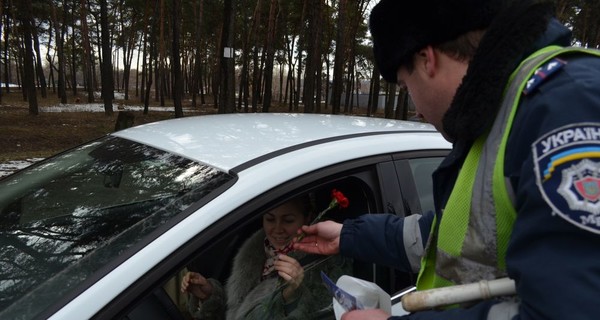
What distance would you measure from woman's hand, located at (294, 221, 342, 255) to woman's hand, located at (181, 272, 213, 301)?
0.48 m

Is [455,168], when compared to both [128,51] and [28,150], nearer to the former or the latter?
[28,150]

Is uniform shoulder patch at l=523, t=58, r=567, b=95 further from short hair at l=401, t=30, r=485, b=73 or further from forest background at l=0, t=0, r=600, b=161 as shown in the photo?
forest background at l=0, t=0, r=600, b=161

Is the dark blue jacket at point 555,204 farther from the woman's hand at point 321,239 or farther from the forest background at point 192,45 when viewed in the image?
the forest background at point 192,45

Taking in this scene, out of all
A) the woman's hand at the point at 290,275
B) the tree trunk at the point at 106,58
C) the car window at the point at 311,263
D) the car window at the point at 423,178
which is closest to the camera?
the car window at the point at 311,263

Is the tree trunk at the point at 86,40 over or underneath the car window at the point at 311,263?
over

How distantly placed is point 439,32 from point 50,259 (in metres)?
1.34

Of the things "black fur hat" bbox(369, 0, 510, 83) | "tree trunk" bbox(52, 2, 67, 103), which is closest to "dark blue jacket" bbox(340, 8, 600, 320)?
"black fur hat" bbox(369, 0, 510, 83)

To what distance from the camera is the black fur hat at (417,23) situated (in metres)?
0.99

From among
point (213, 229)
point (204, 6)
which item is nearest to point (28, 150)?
point (213, 229)

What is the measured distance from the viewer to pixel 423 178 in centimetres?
208

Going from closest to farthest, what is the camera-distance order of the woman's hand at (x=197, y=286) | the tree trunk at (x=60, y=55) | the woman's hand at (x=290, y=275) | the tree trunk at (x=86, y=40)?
the woman's hand at (x=290, y=275) → the woman's hand at (x=197, y=286) → the tree trunk at (x=86, y=40) → the tree trunk at (x=60, y=55)

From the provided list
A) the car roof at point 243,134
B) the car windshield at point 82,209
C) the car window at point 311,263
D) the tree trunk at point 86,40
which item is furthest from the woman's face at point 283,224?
the tree trunk at point 86,40

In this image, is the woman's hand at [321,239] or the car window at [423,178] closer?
the woman's hand at [321,239]

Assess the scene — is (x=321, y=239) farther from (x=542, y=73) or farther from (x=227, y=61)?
(x=227, y=61)
